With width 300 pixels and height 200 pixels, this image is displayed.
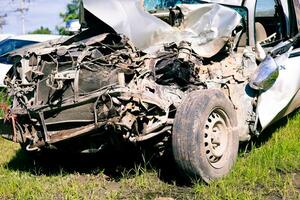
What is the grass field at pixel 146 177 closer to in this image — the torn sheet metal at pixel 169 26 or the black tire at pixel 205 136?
the black tire at pixel 205 136

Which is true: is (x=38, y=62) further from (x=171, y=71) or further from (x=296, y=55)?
(x=296, y=55)

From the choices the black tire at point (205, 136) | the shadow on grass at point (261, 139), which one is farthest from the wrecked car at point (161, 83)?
the shadow on grass at point (261, 139)

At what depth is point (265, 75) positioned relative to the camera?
16.1 feet

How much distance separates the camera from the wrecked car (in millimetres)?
4203

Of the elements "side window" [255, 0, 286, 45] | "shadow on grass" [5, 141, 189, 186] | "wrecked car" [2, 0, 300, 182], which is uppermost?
"side window" [255, 0, 286, 45]

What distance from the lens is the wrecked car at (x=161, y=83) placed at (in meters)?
4.20

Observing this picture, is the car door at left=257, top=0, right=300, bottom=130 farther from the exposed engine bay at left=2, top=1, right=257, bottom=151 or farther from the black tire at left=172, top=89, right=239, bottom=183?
the black tire at left=172, top=89, right=239, bottom=183

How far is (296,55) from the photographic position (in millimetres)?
5488

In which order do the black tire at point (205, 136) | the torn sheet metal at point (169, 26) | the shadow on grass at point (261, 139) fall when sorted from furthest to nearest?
the shadow on grass at point (261, 139) → the torn sheet metal at point (169, 26) → the black tire at point (205, 136)

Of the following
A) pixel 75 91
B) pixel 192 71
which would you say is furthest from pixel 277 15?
pixel 75 91

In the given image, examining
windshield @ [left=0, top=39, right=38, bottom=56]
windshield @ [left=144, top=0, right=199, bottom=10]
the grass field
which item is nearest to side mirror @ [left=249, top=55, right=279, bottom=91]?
the grass field

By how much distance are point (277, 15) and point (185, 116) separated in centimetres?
242

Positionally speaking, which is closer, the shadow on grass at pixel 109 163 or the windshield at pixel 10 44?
the shadow on grass at pixel 109 163

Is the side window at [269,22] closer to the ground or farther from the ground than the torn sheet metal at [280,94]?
farther from the ground
